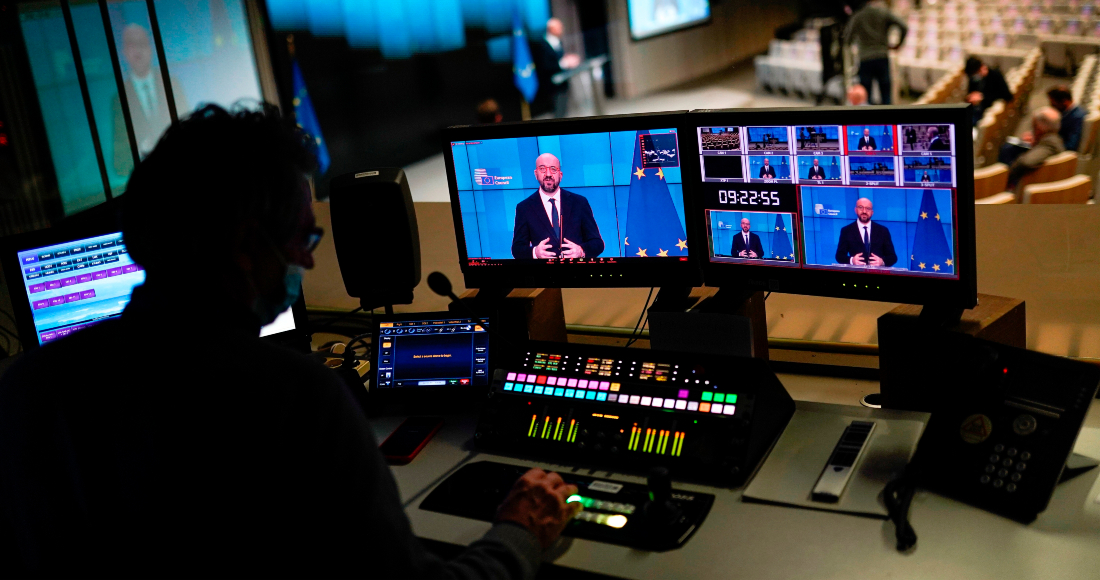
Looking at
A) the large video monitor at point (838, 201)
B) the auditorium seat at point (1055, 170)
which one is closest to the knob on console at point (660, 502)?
the large video monitor at point (838, 201)

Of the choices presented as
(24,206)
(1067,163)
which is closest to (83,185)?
(24,206)

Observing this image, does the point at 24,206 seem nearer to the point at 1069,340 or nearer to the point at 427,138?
the point at 427,138

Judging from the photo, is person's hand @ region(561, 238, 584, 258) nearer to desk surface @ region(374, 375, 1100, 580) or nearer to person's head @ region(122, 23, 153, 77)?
desk surface @ region(374, 375, 1100, 580)

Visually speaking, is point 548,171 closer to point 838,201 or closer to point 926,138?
point 838,201

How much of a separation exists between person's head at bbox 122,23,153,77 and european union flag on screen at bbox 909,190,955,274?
3957mm

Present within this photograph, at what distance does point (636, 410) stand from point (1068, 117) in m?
3.84

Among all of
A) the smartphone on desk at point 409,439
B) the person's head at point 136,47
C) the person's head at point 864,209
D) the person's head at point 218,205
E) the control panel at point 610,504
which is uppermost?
the person's head at point 136,47

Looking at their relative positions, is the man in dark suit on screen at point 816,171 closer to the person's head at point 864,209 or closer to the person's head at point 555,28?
the person's head at point 864,209

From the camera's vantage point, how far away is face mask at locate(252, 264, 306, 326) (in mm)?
1096

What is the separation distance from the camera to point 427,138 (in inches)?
332

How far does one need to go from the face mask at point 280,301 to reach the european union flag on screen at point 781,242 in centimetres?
95

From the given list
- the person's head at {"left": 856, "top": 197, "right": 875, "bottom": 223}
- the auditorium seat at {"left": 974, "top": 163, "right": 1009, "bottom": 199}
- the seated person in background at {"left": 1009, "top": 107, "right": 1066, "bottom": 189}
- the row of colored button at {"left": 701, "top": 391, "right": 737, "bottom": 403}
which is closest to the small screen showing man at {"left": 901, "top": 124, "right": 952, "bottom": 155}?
the person's head at {"left": 856, "top": 197, "right": 875, "bottom": 223}

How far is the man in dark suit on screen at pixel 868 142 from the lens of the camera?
5.15 feet

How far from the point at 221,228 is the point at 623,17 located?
8.13 m
